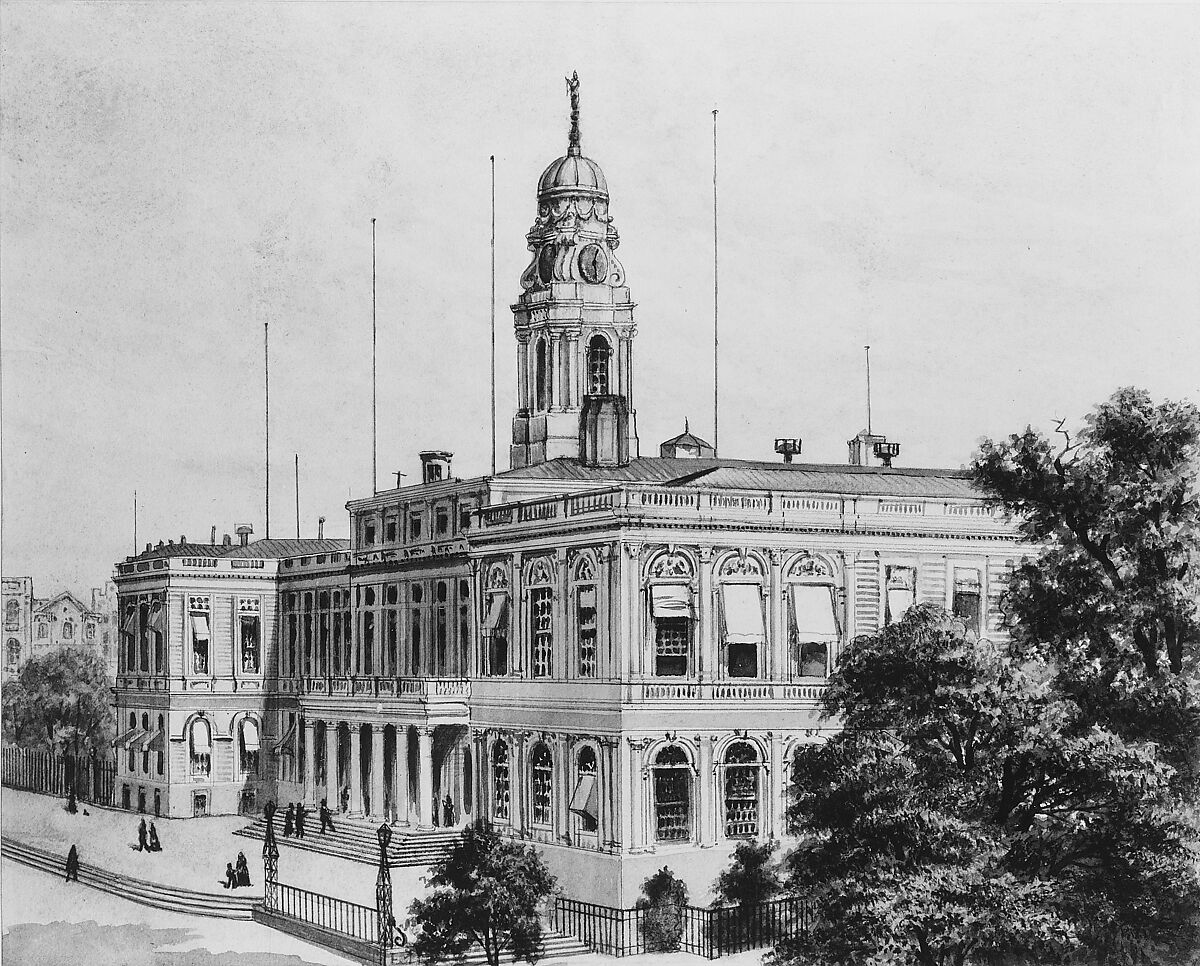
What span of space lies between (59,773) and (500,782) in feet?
34.2

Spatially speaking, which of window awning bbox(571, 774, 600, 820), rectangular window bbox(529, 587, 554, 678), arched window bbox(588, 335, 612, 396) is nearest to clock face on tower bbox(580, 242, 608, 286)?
arched window bbox(588, 335, 612, 396)

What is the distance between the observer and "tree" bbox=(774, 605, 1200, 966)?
29.2 m

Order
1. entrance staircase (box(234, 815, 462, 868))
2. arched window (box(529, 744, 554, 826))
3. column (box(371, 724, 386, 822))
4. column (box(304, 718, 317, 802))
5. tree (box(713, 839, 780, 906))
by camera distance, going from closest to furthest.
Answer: tree (box(713, 839, 780, 906))
arched window (box(529, 744, 554, 826))
entrance staircase (box(234, 815, 462, 868))
column (box(371, 724, 386, 822))
column (box(304, 718, 317, 802))

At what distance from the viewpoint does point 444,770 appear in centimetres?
4809

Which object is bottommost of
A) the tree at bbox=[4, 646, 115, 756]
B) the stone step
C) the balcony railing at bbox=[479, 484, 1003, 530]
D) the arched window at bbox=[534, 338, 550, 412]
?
the stone step

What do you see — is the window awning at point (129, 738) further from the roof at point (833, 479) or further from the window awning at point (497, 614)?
the roof at point (833, 479)

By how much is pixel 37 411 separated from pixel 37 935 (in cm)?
879

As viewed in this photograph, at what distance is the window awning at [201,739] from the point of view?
57.1 m

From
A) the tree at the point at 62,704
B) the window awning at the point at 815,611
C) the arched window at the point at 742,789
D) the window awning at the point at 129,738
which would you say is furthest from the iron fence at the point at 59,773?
the window awning at the point at 815,611

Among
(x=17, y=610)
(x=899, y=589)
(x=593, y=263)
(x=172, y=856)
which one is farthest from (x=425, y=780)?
(x=899, y=589)

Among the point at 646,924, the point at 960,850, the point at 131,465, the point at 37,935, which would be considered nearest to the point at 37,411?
the point at 131,465

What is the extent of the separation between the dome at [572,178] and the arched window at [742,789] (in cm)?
1085

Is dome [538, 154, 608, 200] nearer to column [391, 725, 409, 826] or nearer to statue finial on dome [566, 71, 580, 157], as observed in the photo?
statue finial on dome [566, 71, 580, 157]

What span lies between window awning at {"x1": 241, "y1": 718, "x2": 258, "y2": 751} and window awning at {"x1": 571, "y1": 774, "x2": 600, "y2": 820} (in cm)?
2027
